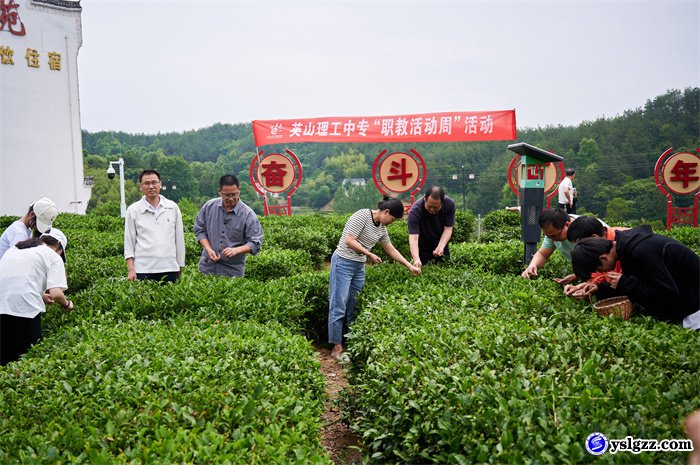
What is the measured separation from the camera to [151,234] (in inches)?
198

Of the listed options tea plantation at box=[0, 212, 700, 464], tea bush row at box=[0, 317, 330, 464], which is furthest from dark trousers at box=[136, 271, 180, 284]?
tea bush row at box=[0, 317, 330, 464]

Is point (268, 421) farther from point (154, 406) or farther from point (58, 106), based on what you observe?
point (58, 106)

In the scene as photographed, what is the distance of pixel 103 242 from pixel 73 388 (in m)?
6.72

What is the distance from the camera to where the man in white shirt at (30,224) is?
17.0 feet

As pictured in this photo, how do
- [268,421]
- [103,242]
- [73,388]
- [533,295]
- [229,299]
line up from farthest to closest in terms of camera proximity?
[103,242]
[229,299]
[533,295]
[73,388]
[268,421]

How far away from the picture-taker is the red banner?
1449cm

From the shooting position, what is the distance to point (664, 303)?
11.2 ft

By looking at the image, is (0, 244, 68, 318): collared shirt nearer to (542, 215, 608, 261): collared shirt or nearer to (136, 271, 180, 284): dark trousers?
(136, 271, 180, 284): dark trousers

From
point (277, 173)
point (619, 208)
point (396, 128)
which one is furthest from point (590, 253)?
point (619, 208)

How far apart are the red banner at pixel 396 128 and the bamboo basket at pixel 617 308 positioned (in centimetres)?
1108

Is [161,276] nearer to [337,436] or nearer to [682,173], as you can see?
[337,436]

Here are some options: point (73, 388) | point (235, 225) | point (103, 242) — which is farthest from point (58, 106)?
point (73, 388)

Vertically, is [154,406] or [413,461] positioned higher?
[154,406]

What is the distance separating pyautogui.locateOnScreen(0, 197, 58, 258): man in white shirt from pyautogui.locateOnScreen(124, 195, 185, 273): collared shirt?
0.77m
